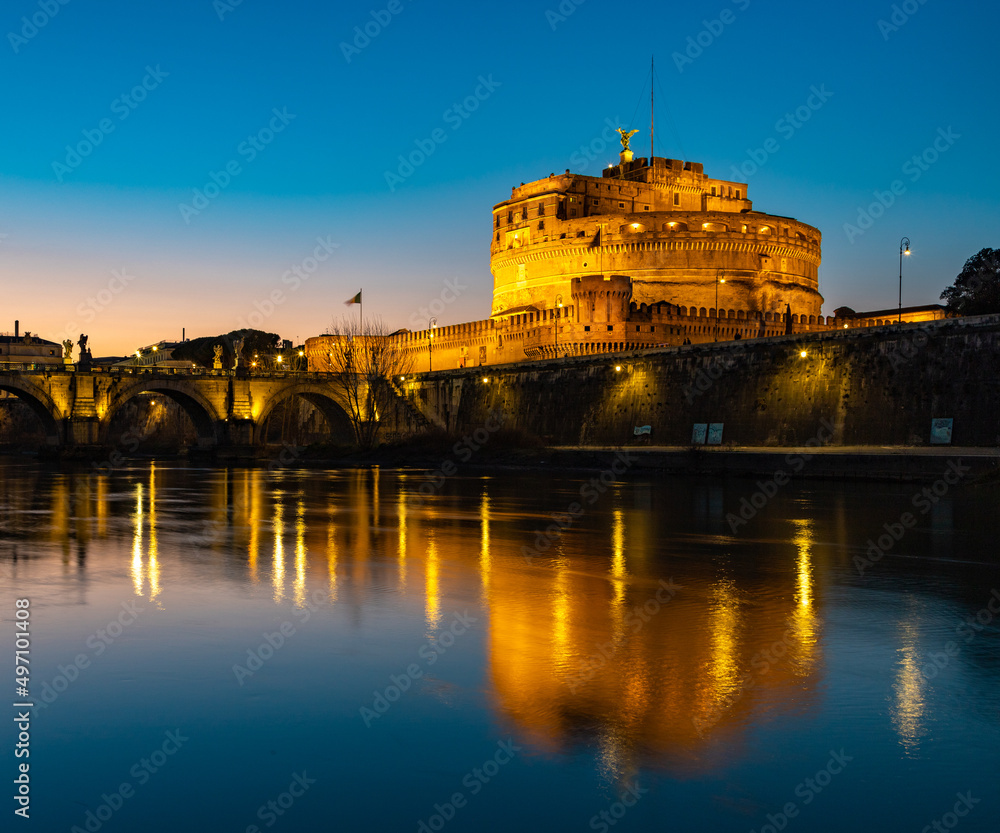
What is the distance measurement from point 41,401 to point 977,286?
52443 millimetres

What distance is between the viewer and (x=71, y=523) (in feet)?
58.9

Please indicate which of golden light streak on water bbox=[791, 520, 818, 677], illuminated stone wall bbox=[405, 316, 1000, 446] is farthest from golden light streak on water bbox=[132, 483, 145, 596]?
illuminated stone wall bbox=[405, 316, 1000, 446]

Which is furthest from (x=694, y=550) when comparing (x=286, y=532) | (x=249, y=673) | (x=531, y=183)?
(x=531, y=183)

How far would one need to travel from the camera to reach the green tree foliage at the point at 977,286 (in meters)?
50.8

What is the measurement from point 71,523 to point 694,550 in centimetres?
1122

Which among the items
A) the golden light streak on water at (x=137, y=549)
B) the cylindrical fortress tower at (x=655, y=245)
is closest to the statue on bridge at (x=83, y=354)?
the cylindrical fortress tower at (x=655, y=245)

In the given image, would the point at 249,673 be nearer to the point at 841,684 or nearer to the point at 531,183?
the point at 841,684

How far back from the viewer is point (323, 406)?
68.8 m

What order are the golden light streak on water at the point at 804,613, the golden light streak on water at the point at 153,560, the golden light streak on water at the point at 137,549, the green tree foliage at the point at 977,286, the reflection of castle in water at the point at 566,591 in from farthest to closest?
the green tree foliage at the point at 977,286 < the golden light streak on water at the point at 137,549 < the golden light streak on water at the point at 153,560 < the golden light streak on water at the point at 804,613 < the reflection of castle in water at the point at 566,591

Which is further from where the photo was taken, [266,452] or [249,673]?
[266,452]

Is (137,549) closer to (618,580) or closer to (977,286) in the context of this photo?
(618,580)

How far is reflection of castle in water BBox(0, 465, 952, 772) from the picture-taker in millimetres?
6066

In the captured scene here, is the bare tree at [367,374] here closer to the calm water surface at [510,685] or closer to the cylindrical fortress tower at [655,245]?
the cylindrical fortress tower at [655,245]

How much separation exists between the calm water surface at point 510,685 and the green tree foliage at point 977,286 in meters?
40.9
